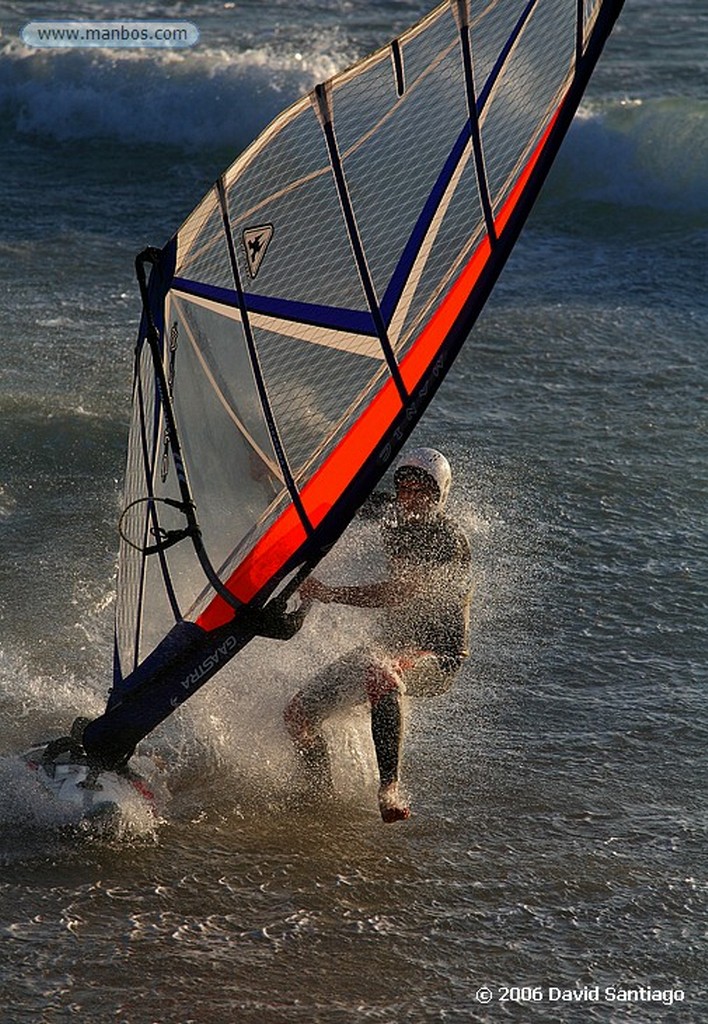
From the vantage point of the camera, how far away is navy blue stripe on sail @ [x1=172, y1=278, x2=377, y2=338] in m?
5.08

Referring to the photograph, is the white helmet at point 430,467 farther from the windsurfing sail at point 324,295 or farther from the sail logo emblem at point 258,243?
the sail logo emblem at point 258,243

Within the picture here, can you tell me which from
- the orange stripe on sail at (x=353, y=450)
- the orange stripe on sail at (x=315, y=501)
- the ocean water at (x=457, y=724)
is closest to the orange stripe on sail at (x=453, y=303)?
the orange stripe on sail at (x=353, y=450)

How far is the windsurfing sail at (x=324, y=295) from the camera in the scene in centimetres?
492

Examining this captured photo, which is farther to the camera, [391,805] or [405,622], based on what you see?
[405,622]

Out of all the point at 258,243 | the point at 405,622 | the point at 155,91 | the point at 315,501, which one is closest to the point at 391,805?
the point at 405,622

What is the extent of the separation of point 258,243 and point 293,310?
267 millimetres

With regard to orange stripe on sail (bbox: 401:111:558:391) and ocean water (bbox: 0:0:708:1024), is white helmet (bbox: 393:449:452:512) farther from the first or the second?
ocean water (bbox: 0:0:708:1024)

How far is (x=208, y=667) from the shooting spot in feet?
17.0

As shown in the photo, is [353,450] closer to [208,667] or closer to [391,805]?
[208,667]

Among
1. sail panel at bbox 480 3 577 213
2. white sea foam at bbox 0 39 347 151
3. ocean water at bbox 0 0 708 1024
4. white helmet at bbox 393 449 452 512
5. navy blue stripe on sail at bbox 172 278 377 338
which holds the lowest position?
white sea foam at bbox 0 39 347 151

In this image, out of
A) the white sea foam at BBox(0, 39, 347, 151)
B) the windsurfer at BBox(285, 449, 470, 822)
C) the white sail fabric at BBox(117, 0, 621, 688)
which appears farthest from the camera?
the white sea foam at BBox(0, 39, 347, 151)

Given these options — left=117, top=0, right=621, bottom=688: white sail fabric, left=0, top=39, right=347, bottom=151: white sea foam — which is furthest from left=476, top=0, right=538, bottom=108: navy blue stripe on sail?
left=0, top=39, right=347, bottom=151: white sea foam

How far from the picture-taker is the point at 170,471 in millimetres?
5570

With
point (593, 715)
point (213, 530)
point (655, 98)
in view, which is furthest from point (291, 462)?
point (655, 98)
